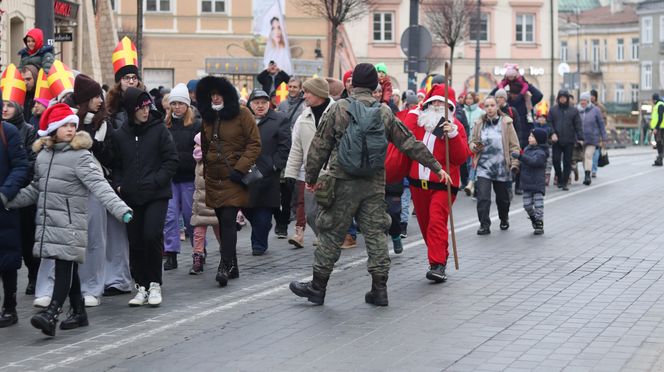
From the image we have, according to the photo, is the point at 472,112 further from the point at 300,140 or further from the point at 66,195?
the point at 66,195

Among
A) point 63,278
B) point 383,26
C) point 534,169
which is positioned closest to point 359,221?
point 63,278

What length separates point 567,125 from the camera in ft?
85.0

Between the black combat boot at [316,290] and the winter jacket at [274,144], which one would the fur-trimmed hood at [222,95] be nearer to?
the black combat boot at [316,290]

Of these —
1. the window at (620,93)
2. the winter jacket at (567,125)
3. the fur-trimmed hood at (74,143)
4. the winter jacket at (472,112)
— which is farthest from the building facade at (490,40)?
the fur-trimmed hood at (74,143)

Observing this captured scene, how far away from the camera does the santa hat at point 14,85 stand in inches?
551

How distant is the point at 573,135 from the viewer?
84.5ft

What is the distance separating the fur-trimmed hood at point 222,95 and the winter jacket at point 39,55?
9.78 feet

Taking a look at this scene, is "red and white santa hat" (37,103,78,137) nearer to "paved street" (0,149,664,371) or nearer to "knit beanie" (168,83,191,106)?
"paved street" (0,149,664,371)

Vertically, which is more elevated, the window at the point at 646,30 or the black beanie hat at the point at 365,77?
the window at the point at 646,30

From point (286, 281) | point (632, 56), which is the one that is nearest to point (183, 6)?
point (286, 281)

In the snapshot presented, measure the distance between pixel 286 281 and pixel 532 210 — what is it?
5.22 metres

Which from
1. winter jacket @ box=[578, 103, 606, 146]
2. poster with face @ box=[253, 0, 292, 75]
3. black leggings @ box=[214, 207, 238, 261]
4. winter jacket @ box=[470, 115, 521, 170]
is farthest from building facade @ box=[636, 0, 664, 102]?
black leggings @ box=[214, 207, 238, 261]

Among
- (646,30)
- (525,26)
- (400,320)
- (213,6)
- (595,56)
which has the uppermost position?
(646,30)

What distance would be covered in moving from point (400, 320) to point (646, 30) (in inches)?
4575
